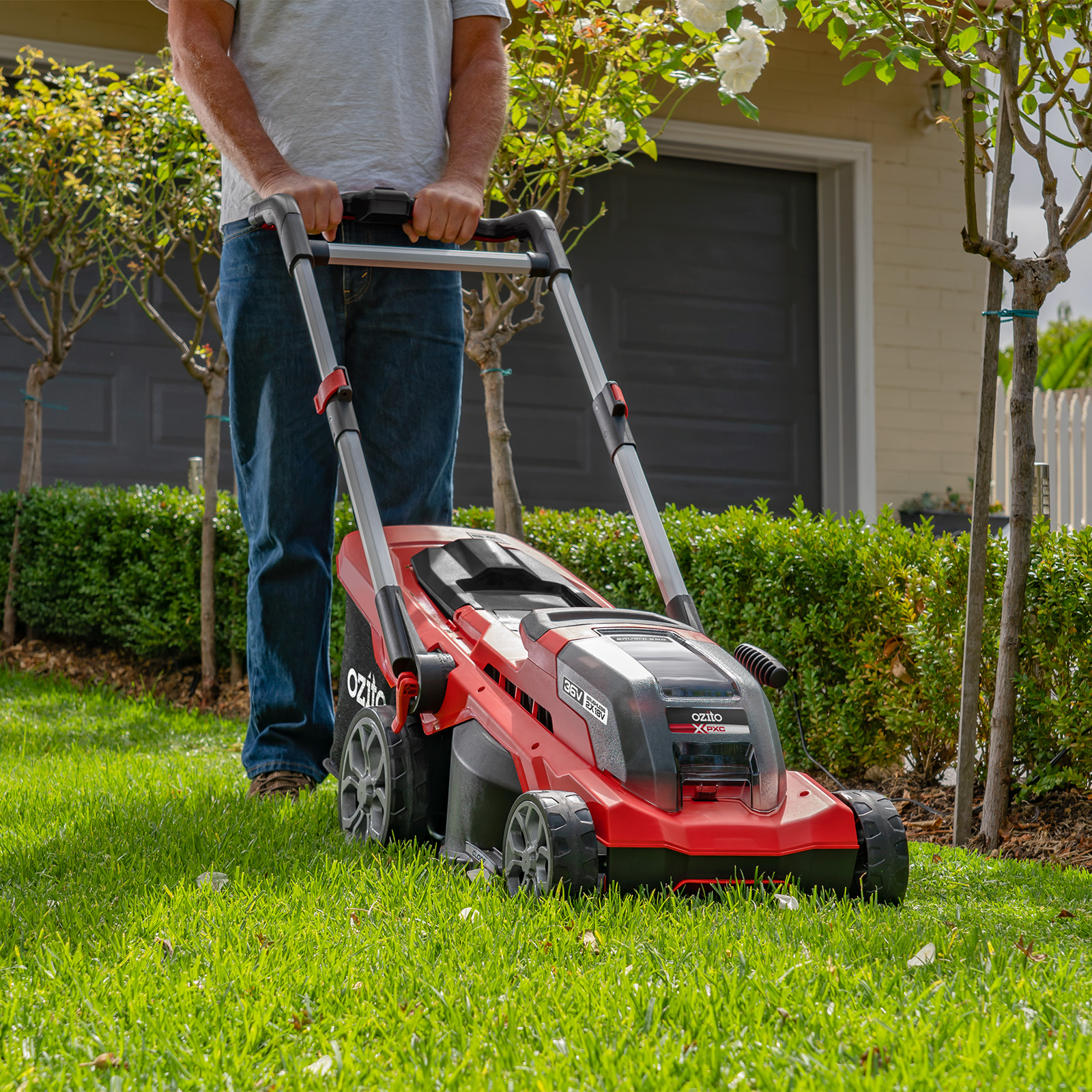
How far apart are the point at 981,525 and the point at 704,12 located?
4.23 feet

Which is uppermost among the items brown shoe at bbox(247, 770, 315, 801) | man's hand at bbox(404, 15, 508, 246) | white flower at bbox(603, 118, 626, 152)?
white flower at bbox(603, 118, 626, 152)

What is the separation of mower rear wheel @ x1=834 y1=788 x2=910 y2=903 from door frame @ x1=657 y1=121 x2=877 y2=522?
21.4ft

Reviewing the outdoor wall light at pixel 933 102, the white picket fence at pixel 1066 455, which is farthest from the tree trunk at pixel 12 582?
the white picket fence at pixel 1066 455

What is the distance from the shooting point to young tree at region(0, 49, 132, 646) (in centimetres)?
547

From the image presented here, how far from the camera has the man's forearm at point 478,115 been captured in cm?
292

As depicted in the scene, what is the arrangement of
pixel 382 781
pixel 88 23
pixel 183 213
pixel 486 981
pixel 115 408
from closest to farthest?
pixel 486 981
pixel 382 781
pixel 183 213
pixel 88 23
pixel 115 408

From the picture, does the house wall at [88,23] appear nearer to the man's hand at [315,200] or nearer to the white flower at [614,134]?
the white flower at [614,134]

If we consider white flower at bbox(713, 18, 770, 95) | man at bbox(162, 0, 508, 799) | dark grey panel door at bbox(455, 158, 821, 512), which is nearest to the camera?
man at bbox(162, 0, 508, 799)

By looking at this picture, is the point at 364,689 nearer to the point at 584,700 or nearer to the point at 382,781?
the point at 382,781

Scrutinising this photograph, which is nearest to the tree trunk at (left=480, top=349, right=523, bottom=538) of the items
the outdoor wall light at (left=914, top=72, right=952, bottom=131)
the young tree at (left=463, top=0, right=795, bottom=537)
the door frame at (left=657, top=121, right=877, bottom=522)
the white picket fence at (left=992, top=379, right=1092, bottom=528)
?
the young tree at (left=463, top=0, right=795, bottom=537)

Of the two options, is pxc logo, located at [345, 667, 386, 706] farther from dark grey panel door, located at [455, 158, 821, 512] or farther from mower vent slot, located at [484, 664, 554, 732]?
dark grey panel door, located at [455, 158, 821, 512]

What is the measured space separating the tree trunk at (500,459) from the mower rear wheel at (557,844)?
242 cm

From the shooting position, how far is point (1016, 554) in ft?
9.41

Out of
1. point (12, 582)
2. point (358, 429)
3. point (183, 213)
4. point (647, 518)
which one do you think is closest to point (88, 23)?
point (183, 213)
